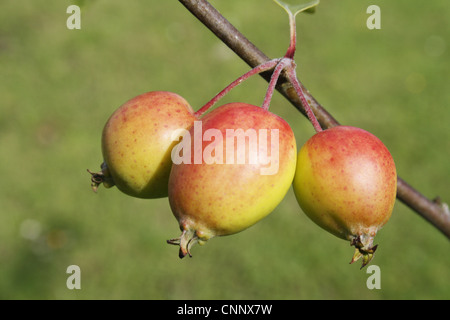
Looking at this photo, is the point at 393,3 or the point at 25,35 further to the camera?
the point at 393,3

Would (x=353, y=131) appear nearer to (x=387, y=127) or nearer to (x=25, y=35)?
(x=387, y=127)

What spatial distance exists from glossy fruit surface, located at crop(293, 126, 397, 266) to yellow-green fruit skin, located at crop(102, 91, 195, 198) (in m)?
0.26

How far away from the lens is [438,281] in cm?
308

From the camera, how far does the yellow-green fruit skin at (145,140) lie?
0.96m

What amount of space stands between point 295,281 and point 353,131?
227 centimetres

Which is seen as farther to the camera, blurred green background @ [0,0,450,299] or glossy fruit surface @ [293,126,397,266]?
blurred green background @ [0,0,450,299]

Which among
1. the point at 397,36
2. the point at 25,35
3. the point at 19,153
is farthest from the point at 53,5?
the point at 397,36

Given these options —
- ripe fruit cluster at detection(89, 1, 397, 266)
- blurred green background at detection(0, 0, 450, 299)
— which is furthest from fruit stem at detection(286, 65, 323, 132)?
blurred green background at detection(0, 0, 450, 299)

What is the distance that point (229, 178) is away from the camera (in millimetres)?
856

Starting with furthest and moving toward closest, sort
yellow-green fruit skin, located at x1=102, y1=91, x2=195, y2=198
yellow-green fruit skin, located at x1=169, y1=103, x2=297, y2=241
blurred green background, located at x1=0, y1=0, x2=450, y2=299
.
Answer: blurred green background, located at x1=0, y1=0, x2=450, y2=299 → yellow-green fruit skin, located at x1=102, y1=91, x2=195, y2=198 → yellow-green fruit skin, located at x1=169, y1=103, x2=297, y2=241

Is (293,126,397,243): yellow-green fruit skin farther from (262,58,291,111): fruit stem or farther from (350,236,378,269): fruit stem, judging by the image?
(262,58,291,111): fruit stem

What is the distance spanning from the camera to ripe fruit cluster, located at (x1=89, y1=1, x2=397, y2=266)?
86cm

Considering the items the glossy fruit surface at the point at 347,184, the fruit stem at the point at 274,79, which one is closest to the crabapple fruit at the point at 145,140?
the fruit stem at the point at 274,79

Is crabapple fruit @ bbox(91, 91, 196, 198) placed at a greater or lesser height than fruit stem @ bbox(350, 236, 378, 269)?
greater
